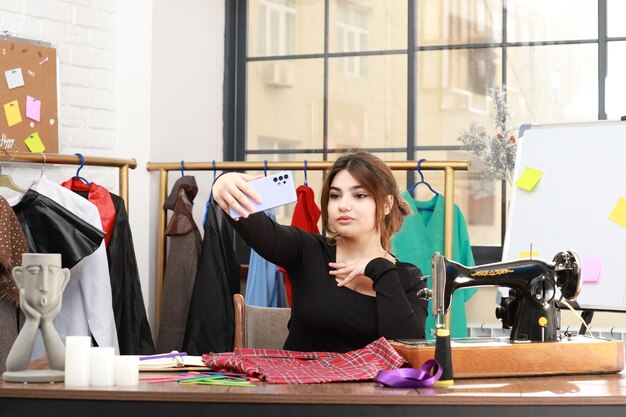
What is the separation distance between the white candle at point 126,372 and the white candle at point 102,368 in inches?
0.6

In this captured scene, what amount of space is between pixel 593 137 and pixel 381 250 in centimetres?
118

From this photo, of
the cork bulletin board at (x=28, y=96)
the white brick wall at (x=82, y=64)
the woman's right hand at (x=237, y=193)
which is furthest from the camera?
the white brick wall at (x=82, y=64)

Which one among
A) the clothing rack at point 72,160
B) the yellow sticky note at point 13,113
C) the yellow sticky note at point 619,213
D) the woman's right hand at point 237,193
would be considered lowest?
the yellow sticky note at point 619,213

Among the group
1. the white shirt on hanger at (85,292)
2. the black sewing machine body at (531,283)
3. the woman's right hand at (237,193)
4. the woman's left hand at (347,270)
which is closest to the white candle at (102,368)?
the woman's right hand at (237,193)

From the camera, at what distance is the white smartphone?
2238 millimetres

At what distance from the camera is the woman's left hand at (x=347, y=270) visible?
276cm

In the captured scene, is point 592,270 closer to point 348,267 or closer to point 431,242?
point 431,242

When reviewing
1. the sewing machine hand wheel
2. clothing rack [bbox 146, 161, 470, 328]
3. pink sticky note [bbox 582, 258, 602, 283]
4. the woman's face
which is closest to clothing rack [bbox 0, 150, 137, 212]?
clothing rack [bbox 146, 161, 470, 328]

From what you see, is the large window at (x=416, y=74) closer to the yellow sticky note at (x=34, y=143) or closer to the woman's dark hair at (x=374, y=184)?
the yellow sticky note at (x=34, y=143)

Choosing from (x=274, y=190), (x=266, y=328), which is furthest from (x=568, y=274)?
(x=266, y=328)

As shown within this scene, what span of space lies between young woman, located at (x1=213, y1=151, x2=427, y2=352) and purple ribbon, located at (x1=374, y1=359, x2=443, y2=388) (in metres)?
0.60

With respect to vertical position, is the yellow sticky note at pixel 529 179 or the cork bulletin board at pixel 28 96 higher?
the cork bulletin board at pixel 28 96

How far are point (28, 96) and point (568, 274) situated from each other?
2.40 meters

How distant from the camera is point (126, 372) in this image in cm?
202
